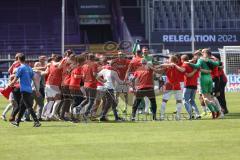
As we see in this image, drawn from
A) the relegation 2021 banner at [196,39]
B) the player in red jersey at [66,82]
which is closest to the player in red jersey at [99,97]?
the player in red jersey at [66,82]

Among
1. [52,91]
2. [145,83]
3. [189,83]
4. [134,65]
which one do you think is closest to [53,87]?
[52,91]

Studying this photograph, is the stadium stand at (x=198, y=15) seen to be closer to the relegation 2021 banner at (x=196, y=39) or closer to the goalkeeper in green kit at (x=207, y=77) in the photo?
the relegation 2021 banner at (x=196, y=39)

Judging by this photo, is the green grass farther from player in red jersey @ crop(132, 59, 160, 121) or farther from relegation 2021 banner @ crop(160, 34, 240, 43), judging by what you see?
relegation 2021 banner @ crop(160, 34, 240, 43)

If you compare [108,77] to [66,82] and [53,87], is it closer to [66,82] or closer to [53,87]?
[66,82]

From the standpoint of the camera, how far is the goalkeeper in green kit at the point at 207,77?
23188 millimetres

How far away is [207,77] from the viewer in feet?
76.8

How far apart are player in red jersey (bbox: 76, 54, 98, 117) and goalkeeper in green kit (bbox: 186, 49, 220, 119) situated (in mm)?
2966

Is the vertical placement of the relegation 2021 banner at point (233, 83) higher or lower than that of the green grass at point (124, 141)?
higher

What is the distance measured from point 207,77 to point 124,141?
7.26 meters

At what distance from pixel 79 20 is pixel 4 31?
5.91 metres

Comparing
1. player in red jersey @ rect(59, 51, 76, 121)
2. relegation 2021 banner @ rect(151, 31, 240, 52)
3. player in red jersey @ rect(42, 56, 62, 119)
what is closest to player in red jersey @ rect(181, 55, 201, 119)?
player in red jersey @ rect(59, 51, 76, 121)

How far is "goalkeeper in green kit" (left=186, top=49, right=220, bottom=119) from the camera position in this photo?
76.1ft

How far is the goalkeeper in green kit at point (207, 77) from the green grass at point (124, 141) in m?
1.41

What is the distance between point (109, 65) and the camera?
23688 millimetres
